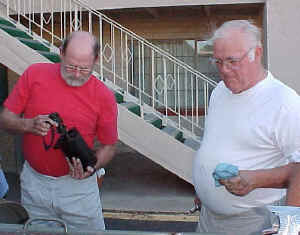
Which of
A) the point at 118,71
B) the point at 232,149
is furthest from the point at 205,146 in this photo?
the point at 118,71

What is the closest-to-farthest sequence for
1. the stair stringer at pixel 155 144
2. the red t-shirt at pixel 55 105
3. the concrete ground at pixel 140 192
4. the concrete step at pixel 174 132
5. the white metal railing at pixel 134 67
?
1. the red t-shirt at pixel 55 105
2. the concrete ground at pixel 140 192
3. the stair stringer at pixel 155 144
4. the concrete step at pixel 174 132
5. the white metal railing at pixel 134 67

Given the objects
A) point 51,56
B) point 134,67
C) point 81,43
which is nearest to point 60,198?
point 81,43

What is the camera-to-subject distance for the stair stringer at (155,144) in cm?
684

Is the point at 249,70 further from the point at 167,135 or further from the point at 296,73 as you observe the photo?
the point at 296,73

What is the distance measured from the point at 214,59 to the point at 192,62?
699 cm

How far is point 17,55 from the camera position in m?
6.73

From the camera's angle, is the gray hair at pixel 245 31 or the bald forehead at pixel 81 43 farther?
the bald forehead at pixel 81 43

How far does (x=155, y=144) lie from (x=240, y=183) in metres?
4.50

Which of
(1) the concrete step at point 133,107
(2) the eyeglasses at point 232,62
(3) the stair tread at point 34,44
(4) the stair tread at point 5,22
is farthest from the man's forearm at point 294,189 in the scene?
(4) the stair tread at point 5,22

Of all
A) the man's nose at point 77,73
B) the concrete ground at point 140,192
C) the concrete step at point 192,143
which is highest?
the man's nose at point 77,73

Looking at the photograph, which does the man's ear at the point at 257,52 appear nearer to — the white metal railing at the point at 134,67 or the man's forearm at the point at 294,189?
the man's forearm at the point at 294,189

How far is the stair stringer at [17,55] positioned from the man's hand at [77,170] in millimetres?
3701

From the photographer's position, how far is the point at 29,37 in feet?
24.7

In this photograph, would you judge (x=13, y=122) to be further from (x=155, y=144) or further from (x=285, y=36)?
(x=285, y=36)
